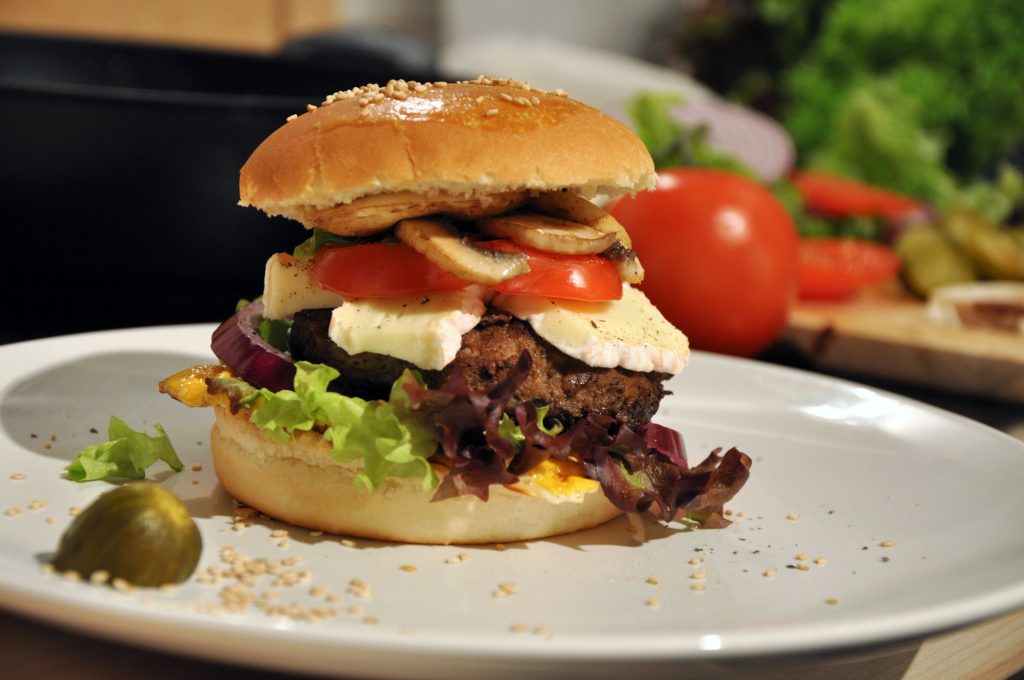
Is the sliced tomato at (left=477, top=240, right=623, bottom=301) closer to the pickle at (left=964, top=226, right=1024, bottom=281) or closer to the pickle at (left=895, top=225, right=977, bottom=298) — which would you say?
the pickle at (left=895, top=225, right=977, bottom=298)

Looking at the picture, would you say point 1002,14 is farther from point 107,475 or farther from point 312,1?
point 107,475

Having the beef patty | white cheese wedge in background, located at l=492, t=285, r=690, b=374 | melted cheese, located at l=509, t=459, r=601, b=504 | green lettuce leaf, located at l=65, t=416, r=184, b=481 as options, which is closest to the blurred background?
green lettuce leaf, located at l=65, t=416, r=184, b=481

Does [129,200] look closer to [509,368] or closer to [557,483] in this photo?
[509,368]

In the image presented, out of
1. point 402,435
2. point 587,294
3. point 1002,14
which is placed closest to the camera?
point 402,435

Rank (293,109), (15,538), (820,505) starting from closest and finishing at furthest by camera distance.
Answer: (15,538) → (820,505) → (293,109)

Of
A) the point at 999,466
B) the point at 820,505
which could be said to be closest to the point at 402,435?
the point at 820,505
